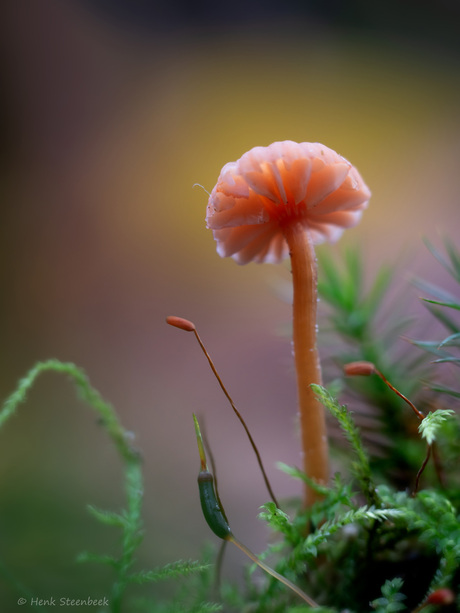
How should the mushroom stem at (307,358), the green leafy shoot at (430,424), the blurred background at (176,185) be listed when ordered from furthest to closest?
the blurred background at (176,185), the mushroom stem at (307,358), the green leafy shoot at (430,424)

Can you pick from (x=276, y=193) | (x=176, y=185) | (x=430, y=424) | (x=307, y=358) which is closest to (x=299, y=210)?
(x=276, y=193)

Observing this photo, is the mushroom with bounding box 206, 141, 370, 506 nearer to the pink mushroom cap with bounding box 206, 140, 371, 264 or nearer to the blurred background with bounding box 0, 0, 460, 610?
the pink mushroom cap with bounding box 206, 140, 371, 264

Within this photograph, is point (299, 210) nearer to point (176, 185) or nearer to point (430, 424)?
point (430, 424)

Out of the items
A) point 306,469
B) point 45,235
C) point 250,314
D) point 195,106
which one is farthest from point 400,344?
point 195,106

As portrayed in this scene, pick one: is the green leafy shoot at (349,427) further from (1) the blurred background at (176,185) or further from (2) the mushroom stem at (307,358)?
(1) the blurred background at (176,185)

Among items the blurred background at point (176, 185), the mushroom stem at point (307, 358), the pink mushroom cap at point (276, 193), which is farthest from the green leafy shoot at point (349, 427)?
the blurred background at point (176, 185)

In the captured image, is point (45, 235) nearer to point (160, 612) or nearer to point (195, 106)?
point (195, 106)
